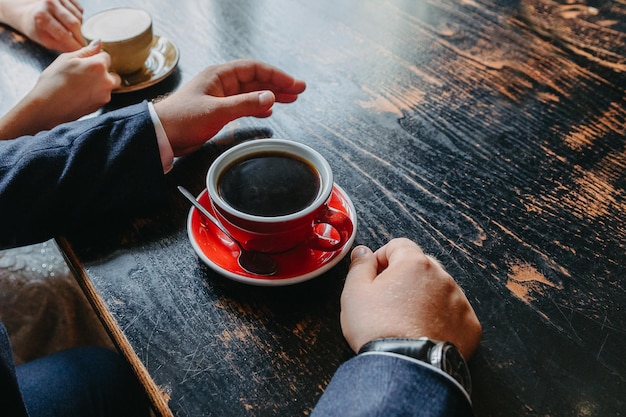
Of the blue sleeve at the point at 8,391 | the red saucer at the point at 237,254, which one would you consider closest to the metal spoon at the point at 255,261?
the red saucer at the point at 237,254

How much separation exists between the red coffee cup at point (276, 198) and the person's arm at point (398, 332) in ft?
0.20

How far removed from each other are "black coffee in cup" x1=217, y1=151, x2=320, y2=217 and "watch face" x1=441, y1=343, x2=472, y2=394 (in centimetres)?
23

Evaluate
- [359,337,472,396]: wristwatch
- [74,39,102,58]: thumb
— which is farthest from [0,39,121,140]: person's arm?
[359,337,472,396]: wristwatch

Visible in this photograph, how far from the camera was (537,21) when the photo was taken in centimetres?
108

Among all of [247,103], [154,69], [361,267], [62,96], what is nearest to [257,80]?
[247,103]

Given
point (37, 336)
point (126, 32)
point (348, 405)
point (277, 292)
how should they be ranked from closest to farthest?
1. point (348, 405)
2. point (277, 292)
3. point (126, 32)
4. point (37, 336)

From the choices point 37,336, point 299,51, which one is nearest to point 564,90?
point 299,51

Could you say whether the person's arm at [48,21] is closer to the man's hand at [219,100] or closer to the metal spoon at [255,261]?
the man's hand at [219,100]

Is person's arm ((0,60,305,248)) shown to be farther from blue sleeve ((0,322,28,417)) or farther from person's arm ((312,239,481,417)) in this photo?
person's arm ((312,239,481,417))

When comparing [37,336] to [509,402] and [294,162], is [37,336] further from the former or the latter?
[509,402]

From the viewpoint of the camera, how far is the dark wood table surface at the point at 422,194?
54 cm

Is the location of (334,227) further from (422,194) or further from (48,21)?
(48,21)

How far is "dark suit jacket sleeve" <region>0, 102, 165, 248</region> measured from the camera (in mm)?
644

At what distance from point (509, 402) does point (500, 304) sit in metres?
0.12
